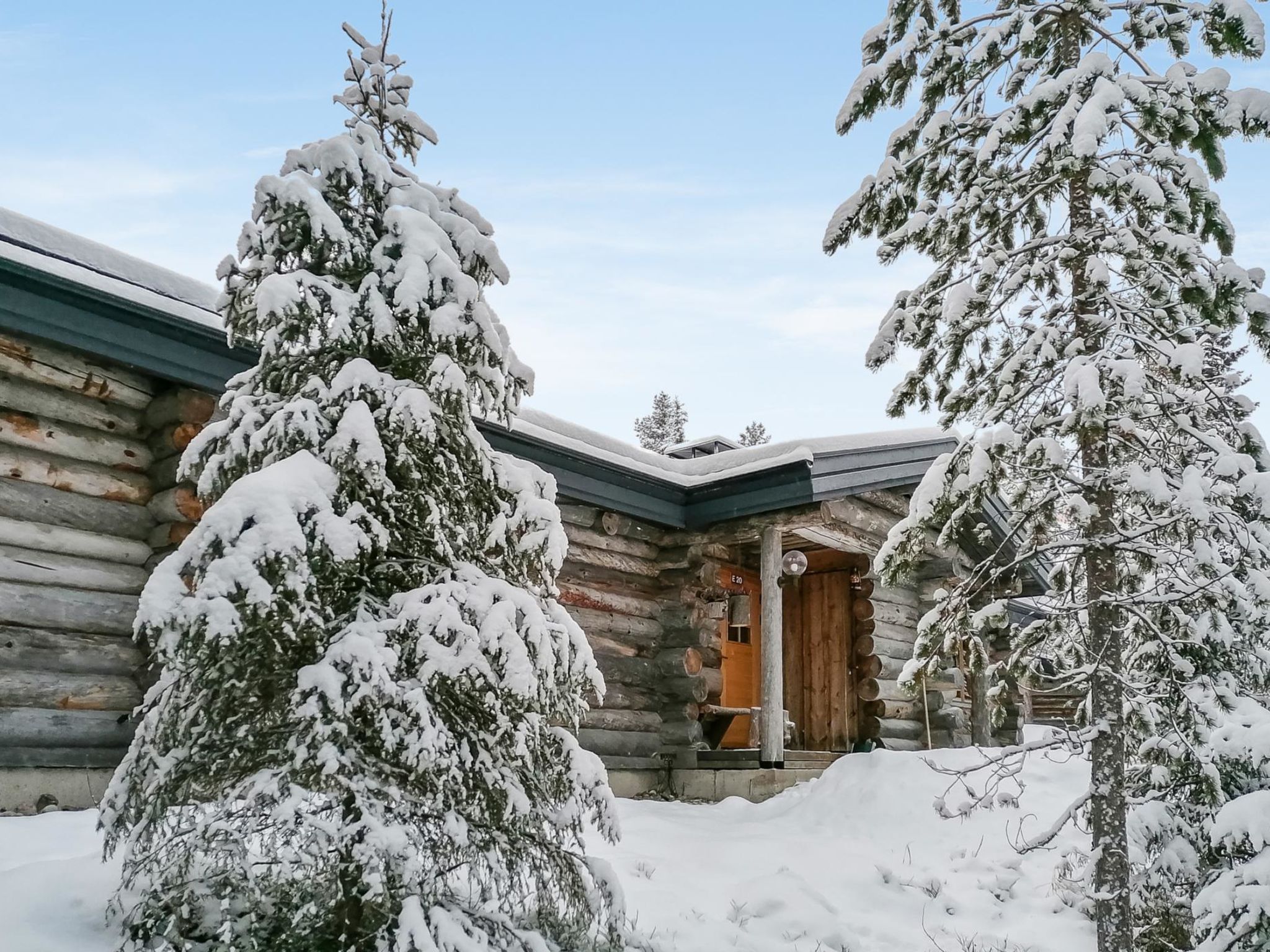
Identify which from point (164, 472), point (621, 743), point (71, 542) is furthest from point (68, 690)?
point (621, 743)

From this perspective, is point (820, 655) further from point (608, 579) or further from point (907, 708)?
point (608, 579)

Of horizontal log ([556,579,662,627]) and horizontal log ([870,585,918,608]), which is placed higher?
horizontal log ([870,585,918,608])

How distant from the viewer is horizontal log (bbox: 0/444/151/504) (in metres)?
6.29

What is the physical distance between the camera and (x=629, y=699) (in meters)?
10.4

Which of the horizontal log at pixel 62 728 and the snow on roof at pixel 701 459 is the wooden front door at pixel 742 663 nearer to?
the snow on roof at pixel 701 459

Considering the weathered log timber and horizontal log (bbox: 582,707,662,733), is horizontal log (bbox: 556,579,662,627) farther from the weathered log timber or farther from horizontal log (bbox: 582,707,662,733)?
horizontal log (bbox: 582,707,662,733)

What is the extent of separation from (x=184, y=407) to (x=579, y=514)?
14.0 ft

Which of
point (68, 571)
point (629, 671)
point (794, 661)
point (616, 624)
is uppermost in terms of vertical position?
point (68, 571)

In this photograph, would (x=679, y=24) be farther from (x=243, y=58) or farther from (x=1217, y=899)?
(x=1217, y=899)

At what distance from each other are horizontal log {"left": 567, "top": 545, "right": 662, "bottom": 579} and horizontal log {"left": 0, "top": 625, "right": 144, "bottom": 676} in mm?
4291

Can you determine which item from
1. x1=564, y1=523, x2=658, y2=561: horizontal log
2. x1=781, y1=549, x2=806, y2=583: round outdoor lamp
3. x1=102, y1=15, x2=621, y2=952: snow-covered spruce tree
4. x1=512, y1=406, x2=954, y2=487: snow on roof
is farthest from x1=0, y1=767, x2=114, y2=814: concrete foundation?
x1=781, y1=549, x2=806, y2=583: round outdoor lamp

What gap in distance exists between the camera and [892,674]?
12086 mm

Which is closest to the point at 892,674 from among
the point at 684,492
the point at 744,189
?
the point at 684,492

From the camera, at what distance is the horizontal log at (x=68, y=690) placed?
6.06 meters
